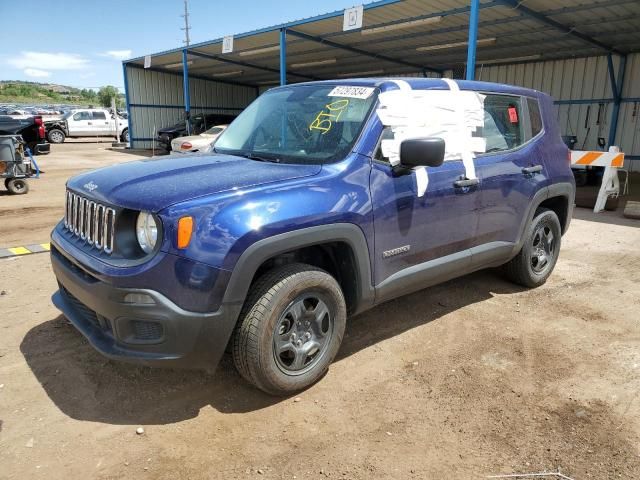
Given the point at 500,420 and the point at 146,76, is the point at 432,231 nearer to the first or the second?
the point at 500,420

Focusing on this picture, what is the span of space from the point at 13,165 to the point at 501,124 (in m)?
9.70

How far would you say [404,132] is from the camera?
3385 mm

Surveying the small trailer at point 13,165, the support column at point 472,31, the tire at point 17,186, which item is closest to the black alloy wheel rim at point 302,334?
the support column at point 472,31

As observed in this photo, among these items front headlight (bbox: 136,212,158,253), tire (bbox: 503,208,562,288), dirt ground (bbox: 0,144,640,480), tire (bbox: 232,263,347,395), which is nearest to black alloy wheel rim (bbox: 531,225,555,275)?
tire (bbox: 503,208,562,288)

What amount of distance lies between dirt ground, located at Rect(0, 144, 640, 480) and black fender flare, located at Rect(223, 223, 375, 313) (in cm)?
65

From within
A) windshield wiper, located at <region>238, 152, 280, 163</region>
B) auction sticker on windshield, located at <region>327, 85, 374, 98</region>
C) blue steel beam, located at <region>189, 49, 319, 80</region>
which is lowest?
windshield wiper, located at <region>238, 152, 280, 163</region>

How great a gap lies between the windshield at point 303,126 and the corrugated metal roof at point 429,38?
8880 mm

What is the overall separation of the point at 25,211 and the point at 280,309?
781 cm

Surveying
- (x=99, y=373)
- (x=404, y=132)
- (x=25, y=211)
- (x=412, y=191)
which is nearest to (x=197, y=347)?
(x=99, y=373)

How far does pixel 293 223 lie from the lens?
275 cm

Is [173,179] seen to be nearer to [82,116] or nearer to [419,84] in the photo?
[419,84]

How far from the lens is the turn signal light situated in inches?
97.7

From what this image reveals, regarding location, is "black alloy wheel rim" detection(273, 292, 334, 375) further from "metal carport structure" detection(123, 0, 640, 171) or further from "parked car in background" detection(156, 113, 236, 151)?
"parked car in background" detection(156, 113, 236, 151)

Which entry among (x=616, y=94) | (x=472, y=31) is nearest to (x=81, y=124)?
(x=472, y=31)
